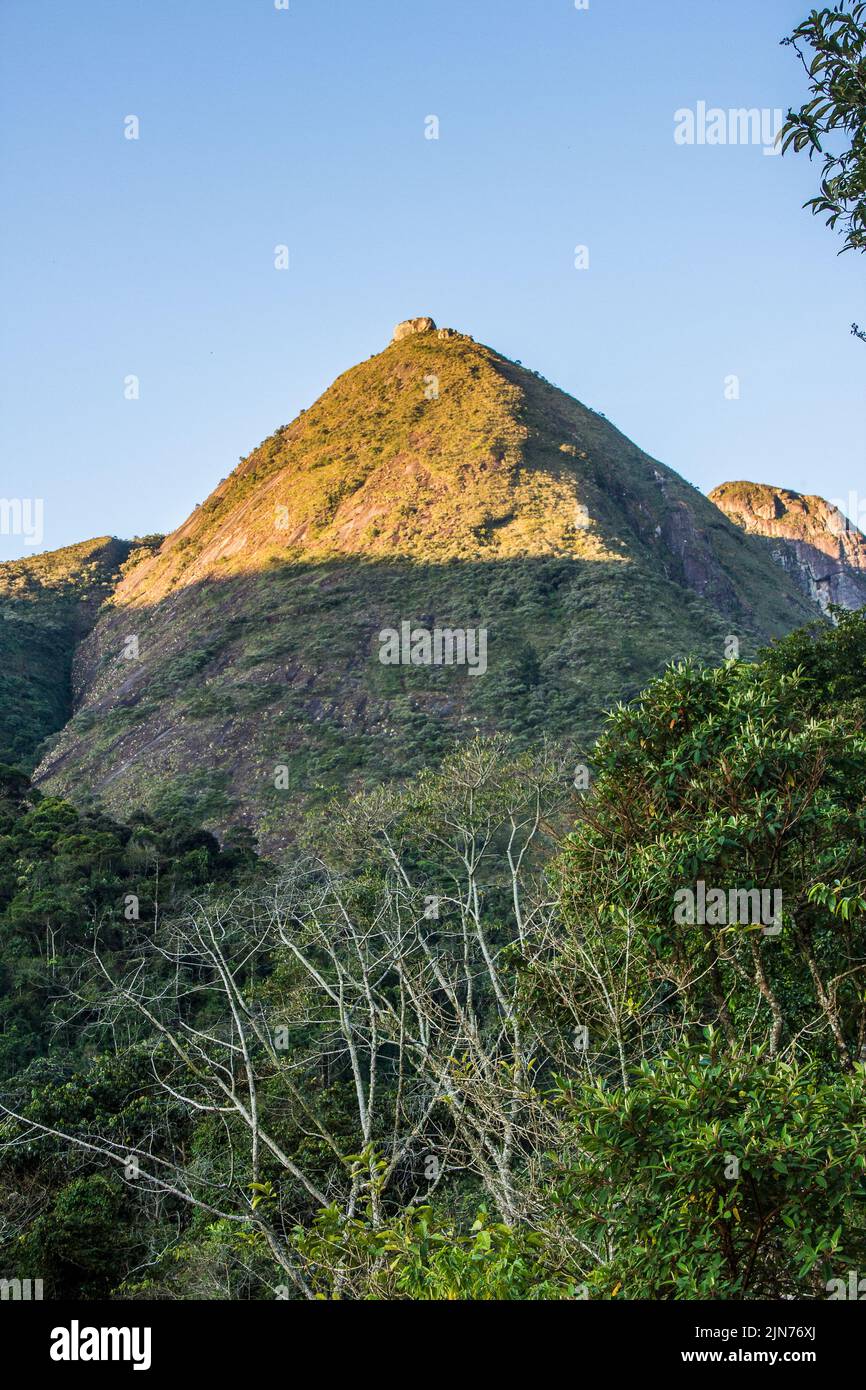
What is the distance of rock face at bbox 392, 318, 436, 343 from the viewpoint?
81.3 meters

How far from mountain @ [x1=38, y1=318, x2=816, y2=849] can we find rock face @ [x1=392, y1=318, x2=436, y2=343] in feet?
13.8

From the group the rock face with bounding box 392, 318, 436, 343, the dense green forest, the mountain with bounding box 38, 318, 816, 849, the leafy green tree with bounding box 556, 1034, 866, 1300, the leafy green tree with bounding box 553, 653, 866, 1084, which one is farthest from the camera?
the rock face with bounding box 392, 318, 436, 343

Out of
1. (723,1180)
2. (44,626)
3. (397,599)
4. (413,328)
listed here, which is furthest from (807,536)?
(723,1180)

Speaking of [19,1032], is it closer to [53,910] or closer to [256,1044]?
[53,910]

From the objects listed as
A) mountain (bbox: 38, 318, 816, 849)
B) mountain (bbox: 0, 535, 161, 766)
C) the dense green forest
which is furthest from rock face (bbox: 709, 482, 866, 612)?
the dense green forest

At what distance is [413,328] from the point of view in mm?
82000

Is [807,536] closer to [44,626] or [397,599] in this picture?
Result: [397,599]

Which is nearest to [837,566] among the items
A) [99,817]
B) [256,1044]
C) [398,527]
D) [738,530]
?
[738,530]

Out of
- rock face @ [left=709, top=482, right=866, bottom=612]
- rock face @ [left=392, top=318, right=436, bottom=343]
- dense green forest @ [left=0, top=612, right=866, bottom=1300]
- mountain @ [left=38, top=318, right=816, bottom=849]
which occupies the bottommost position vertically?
dense green forest @ [left=0, top=612, right=866, bottom=1300]

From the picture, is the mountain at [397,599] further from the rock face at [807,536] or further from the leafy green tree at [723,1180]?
the leafy green tree at [723,1180]

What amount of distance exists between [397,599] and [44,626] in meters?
28.8

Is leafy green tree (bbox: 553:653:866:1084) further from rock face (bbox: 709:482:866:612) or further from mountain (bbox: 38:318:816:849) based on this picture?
rock face (bbox: 709:482:866:612)

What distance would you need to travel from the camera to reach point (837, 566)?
3701 inches
